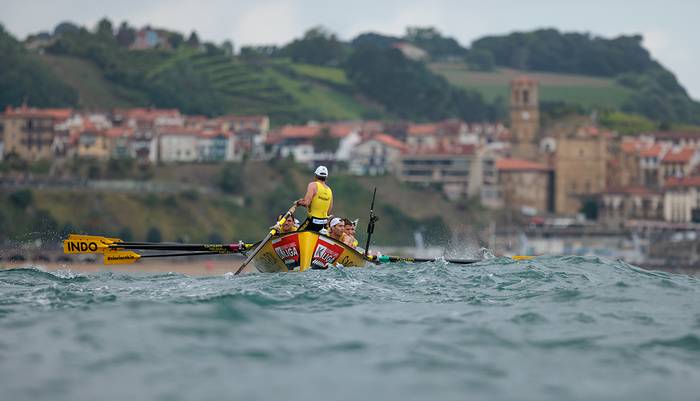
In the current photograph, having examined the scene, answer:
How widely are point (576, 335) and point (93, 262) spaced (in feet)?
205

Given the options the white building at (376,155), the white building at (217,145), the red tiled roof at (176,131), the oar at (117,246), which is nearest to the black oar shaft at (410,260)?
the oar at (117,246)

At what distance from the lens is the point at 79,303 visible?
25156mm

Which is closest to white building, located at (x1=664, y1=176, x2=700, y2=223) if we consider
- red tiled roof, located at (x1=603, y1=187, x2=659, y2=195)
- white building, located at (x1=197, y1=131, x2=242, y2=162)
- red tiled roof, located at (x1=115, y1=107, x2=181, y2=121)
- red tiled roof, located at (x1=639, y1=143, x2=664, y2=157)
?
red tiled roof, located at (x1=603, y1=187, x2=659, y2=195)

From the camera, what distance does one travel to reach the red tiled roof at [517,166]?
6019 inches

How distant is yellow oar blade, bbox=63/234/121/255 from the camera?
1271 inches

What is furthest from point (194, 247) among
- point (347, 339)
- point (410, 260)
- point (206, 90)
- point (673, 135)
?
point (206, 90)

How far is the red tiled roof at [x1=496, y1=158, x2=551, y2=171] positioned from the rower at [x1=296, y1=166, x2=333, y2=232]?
122324mm

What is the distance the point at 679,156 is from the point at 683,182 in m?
12.7

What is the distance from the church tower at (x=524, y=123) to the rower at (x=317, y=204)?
133628mm

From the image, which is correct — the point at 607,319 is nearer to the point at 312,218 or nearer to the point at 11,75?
the point at 312,218

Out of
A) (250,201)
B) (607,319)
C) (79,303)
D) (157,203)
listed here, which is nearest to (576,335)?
(607,319)

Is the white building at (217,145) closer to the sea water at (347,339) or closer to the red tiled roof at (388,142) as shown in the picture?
the red tiled roof at (388,142)

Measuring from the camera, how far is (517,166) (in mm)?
153250

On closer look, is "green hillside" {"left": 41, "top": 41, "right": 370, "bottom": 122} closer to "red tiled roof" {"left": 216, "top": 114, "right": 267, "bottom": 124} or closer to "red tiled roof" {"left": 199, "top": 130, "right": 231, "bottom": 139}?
"red tiled roof" {"left": 216, "top": 114, "right": 267, "bottom": 124}
